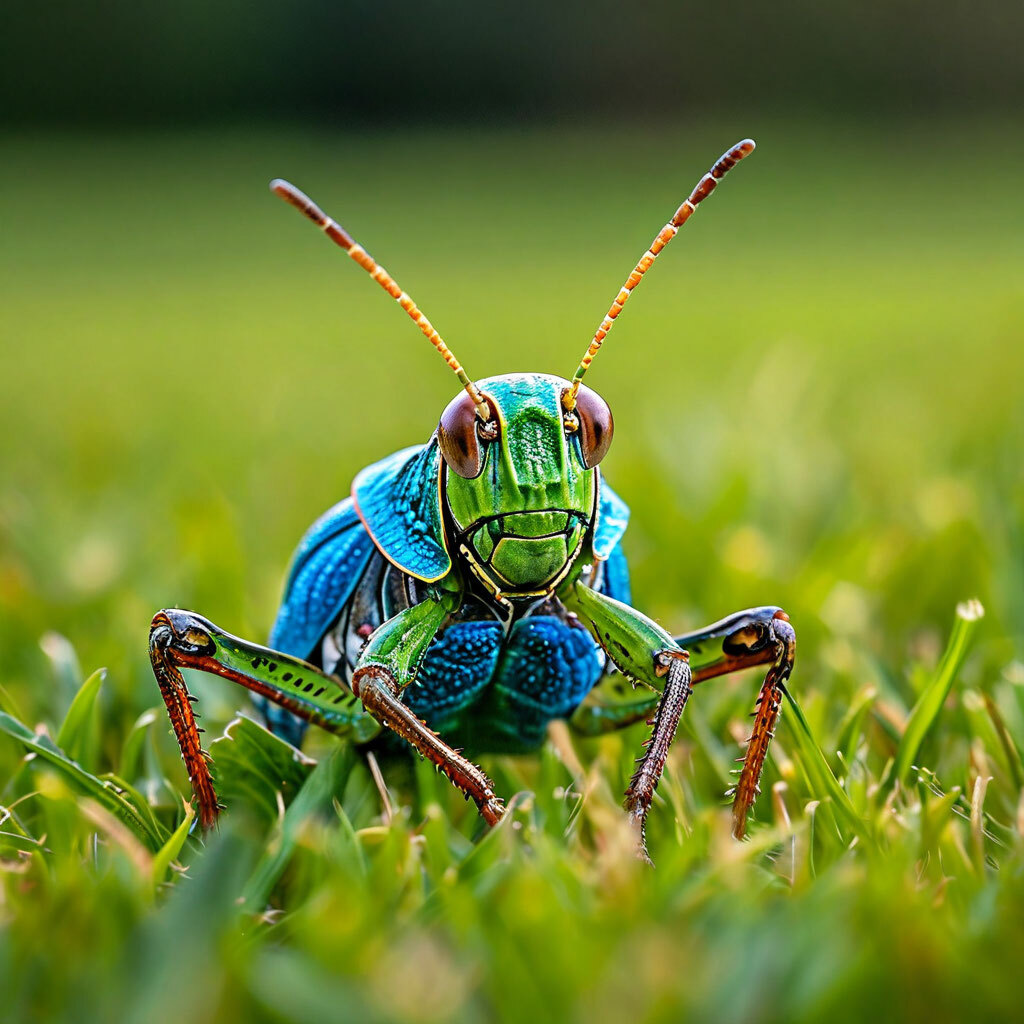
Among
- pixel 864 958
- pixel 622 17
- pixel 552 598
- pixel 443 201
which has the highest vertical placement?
pixel 622 17

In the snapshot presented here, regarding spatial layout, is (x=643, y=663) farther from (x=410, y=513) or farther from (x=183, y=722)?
(x=183, y=722)

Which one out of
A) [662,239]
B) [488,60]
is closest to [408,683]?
[662,239]

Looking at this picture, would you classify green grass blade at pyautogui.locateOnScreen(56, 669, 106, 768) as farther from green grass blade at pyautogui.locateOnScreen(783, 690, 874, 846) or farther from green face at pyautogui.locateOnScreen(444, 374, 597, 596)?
green grass blade at pyautogui.locateOnScreen(783, 690, 874, 846)

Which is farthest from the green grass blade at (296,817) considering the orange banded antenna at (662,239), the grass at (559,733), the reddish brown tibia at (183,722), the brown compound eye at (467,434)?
the orange banded antenna at (662,239)

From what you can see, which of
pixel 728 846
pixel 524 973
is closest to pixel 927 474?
pixel 728 846

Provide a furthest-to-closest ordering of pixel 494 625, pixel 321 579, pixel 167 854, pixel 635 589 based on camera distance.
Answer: pixel 635 589
pixel 321 579
pixel 494 625
pixel 167 854

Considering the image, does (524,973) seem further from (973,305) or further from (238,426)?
(973,305)
